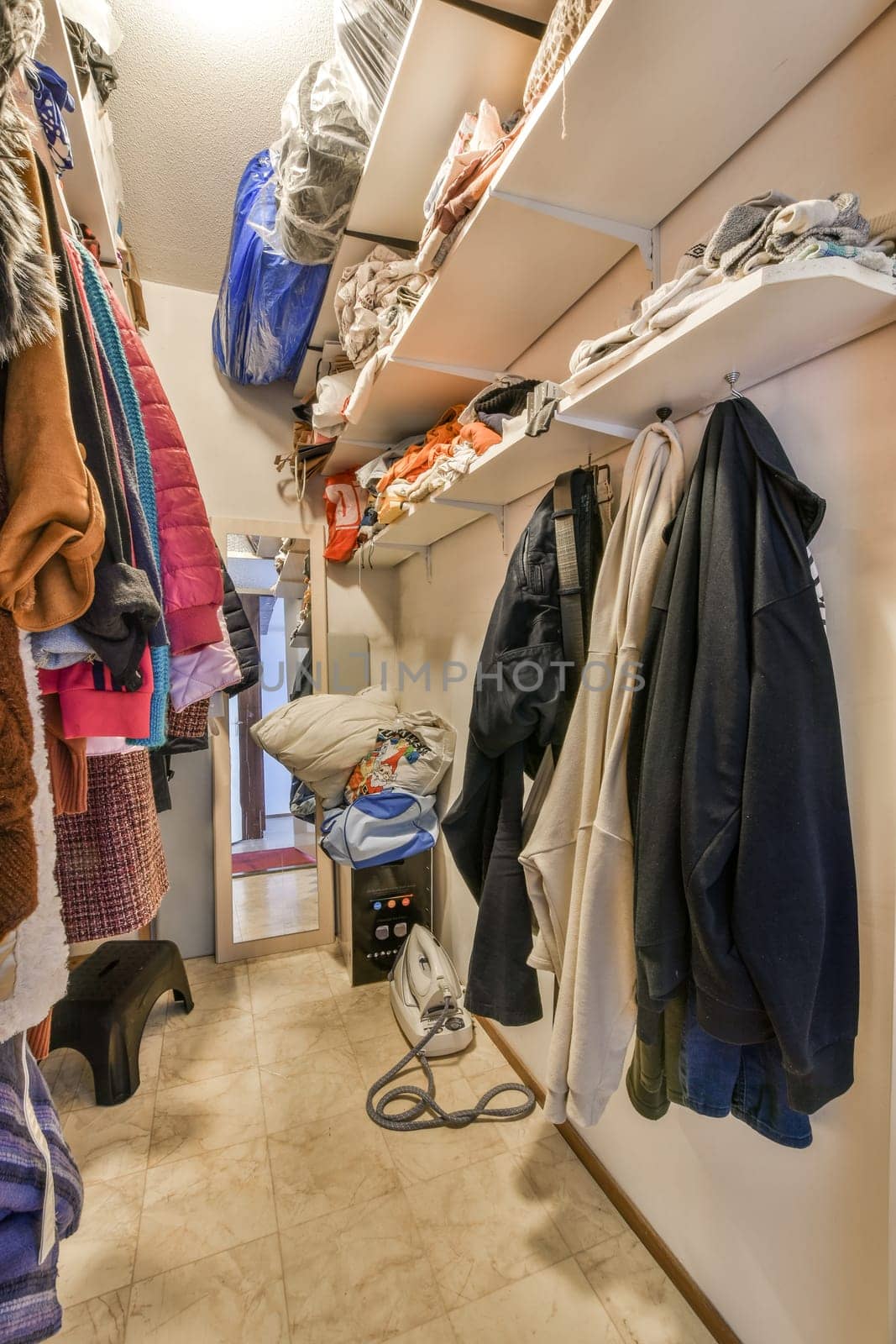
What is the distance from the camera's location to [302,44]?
1.56m

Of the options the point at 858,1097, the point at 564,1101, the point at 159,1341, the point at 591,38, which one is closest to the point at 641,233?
the point at 591,38

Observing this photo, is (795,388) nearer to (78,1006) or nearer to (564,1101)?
(564,1101)

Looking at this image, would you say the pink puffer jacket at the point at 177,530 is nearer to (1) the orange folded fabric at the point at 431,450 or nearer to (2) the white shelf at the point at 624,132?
(2) the white shelf at the point at 624,132

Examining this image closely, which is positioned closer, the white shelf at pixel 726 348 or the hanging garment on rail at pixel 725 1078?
the white shelf at pixel 726 348

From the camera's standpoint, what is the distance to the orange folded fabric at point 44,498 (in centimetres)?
52

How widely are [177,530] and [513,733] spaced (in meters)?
0.74

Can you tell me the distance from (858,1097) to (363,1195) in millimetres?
1165

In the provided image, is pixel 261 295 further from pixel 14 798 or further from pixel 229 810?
pixel 14 798

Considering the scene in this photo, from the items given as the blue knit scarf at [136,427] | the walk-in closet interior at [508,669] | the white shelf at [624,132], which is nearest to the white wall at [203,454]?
the walk-in closet interior at [508,669]

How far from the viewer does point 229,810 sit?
2490mm

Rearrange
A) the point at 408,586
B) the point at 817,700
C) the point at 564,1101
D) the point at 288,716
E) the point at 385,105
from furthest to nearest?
the point at 408,586, the point at 288,716, the point at 385,105, the point at 564,1101, the point at 817,700

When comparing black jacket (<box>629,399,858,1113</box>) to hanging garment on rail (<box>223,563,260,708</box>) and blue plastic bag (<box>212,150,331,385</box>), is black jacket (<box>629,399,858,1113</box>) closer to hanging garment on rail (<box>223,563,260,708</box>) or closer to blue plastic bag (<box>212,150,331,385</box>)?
hanging garment on rail (<box>223,563,260,708</box>)

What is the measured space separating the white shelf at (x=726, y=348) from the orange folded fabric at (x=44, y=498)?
0.75m

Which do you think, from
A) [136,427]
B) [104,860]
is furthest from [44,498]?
[104,860]
